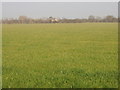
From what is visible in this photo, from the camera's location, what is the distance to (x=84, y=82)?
8492 millimetres

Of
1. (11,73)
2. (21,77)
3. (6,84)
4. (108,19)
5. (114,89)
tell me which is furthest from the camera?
(108,19)

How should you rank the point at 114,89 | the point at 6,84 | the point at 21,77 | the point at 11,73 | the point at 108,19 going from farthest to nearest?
the point at 108,19, the point at 11,73, the point at 21,77, the point at 6,84, the point at 114,89

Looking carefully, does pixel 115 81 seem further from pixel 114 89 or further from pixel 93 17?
pixel 93 17

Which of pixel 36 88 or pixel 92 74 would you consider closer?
pixel 36 88

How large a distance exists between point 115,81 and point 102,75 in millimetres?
1048

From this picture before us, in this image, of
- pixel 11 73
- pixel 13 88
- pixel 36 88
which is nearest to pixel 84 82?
pixel 36 88

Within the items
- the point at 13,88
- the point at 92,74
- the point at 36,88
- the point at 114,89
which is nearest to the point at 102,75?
the point at 92,74

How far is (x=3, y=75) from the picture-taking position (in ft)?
32.1

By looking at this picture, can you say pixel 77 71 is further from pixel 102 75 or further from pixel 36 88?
pixel 36 88

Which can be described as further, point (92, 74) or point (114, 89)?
point (92, 74)

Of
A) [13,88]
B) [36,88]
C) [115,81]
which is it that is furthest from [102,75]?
[13,88]

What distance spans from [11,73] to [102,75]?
12.8 feet

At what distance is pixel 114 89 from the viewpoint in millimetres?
7859

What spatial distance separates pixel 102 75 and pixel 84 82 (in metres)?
1.44
